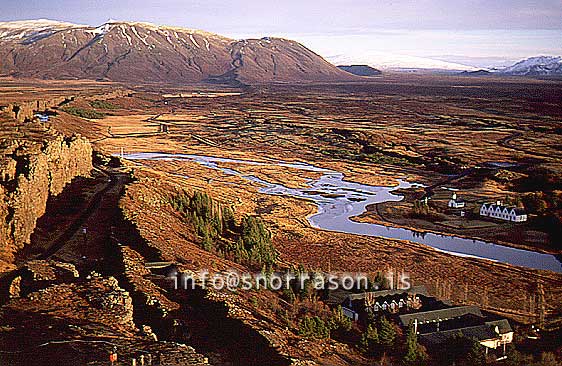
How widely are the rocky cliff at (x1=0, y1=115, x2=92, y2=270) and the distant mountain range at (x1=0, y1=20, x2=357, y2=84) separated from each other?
92.9m

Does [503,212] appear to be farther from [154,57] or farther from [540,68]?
[540,68]

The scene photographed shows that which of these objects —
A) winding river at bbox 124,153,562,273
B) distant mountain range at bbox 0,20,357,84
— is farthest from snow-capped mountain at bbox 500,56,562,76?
winding river at bbox 124,153,562,273

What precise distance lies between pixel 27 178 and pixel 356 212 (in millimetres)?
14368

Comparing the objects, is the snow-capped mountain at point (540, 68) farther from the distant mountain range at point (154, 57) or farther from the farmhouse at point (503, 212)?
the farmhouse at point (503, 212)

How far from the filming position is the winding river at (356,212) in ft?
66.6

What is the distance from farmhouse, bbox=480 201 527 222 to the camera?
2425 cm

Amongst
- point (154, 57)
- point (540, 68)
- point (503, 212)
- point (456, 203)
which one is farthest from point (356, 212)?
point (540, 68)

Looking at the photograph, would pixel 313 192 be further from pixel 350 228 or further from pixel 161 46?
pixel 161 46

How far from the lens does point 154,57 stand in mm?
139375

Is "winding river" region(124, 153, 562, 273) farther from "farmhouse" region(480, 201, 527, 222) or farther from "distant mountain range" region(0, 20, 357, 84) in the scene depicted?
"distant mountain range" region(0, 20, 357, 84)

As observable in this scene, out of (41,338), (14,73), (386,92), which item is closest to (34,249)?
(41,338)

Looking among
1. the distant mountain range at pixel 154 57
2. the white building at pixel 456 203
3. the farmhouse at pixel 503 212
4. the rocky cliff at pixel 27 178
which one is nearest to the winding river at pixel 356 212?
the white building at pixel 456 203

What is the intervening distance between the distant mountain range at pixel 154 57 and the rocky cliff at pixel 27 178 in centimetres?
9294

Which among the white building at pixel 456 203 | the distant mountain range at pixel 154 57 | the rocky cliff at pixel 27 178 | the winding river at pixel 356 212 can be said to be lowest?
the winding river at pixel 356 212
